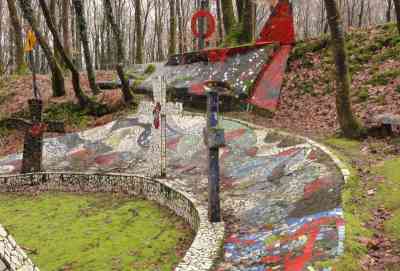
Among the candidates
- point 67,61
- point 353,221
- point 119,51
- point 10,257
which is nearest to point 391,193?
point 353,221

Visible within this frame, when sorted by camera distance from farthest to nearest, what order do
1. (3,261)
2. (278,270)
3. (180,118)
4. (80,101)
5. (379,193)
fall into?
(80,101) → (180,118) → (379,193) → (278,270) → (3,261)

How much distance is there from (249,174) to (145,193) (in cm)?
268

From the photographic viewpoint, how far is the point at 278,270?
15.6 ft

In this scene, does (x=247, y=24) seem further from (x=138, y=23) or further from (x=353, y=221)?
(x=353, y=221)

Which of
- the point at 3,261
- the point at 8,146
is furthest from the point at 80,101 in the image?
the point at 3,261

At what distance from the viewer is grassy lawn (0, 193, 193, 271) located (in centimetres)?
688

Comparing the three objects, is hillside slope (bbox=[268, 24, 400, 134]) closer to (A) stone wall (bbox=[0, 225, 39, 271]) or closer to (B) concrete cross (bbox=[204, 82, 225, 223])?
(B) concrete cross (bbox=[204, 82, 225, 223])

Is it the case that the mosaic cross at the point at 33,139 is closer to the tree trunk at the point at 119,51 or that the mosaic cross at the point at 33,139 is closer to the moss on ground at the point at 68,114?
the moss on ground at the point at 68,114

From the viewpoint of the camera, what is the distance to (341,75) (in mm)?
9398

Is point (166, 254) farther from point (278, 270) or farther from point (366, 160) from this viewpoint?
point (366, 160)

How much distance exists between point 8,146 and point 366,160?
12.0m

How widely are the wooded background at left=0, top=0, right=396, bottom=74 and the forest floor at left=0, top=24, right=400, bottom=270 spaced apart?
9.01ft

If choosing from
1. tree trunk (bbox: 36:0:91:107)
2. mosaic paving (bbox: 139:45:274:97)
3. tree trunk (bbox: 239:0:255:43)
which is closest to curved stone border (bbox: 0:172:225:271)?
mosaic paving (bbox: 139:45:274:97)

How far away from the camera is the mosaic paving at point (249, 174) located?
5242mm
